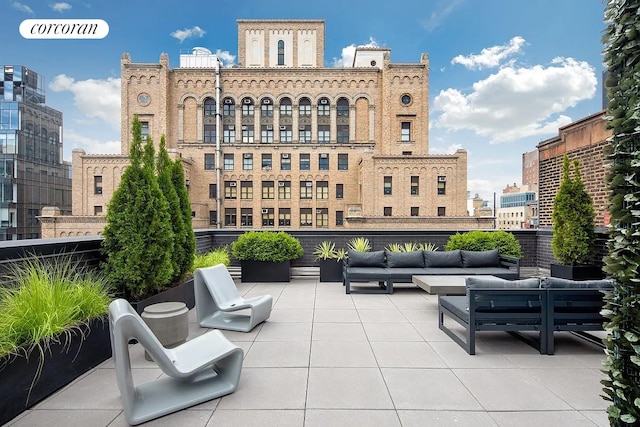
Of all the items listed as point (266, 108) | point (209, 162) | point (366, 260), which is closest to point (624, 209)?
point (366, 260)

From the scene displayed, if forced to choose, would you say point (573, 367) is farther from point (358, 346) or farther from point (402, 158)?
point (402, 158)

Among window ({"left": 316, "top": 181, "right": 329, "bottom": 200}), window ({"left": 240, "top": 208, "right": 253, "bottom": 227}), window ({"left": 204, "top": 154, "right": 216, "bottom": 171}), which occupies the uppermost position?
window ({"left": 204, "top": 154, "right": 216, "bottom": 171})

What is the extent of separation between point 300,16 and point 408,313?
152 ft

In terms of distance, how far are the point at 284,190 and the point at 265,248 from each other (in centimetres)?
2881

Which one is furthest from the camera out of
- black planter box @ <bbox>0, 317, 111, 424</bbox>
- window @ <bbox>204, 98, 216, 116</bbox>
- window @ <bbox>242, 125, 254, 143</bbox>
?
window @ <bbox>242, 125, 254, 143</bbox>

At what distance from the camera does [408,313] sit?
6633mm

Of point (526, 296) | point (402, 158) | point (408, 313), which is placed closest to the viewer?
point (526, 296)

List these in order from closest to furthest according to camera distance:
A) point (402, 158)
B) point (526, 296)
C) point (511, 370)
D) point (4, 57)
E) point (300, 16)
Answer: point (511, 370) → point (526, 296) → point (402, 158) → point (300, 16) → point (4, 57)

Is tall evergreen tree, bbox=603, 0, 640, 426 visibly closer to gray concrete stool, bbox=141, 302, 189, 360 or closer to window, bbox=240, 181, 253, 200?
gray concrete stool, bbox=141, 302, 189, 360

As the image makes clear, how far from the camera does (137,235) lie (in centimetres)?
549

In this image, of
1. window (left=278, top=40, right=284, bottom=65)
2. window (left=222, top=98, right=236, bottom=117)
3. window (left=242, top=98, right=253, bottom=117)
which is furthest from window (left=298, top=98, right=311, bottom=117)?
window (left=278, top=40, right=284, bottom=65)

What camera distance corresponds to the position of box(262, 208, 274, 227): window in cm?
3812

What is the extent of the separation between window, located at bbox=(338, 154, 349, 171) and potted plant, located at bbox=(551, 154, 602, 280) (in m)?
30.0

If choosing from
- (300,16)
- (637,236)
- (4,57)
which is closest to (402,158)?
(300,16)
